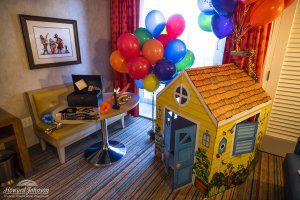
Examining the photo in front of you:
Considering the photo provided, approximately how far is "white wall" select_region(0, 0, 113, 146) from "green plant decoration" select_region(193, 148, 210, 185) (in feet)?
7.12

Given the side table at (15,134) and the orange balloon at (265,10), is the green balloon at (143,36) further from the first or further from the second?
the side table at (15,134)

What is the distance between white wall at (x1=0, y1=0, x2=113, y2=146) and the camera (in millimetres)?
2041

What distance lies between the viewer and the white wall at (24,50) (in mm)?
2041

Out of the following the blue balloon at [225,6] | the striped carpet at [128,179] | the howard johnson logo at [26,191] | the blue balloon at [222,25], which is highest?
the blue balloon at [225,6]

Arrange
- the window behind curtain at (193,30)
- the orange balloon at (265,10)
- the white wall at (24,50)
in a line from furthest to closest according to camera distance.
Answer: the window behind curtain at (193,30) → the white wall at (24,50) → the orange balloon at (265,10)

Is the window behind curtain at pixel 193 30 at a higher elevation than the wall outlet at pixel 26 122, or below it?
higher

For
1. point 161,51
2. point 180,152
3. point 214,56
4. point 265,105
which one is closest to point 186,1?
point 214,56

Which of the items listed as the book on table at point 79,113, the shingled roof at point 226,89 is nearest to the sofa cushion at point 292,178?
the shingled roof at point 226,89

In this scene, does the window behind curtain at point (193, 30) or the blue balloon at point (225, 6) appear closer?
the blue balloon at point (225, 6)

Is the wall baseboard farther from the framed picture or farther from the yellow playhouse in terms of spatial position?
the framed picture

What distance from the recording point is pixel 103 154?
2254 millimetres

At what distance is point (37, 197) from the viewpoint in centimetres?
174

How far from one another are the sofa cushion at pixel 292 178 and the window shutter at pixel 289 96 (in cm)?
68

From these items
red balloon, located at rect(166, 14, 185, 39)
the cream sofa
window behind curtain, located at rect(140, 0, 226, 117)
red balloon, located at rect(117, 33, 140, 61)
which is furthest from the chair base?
window behind curtain, located at rect(140, 0, 226, 117)
